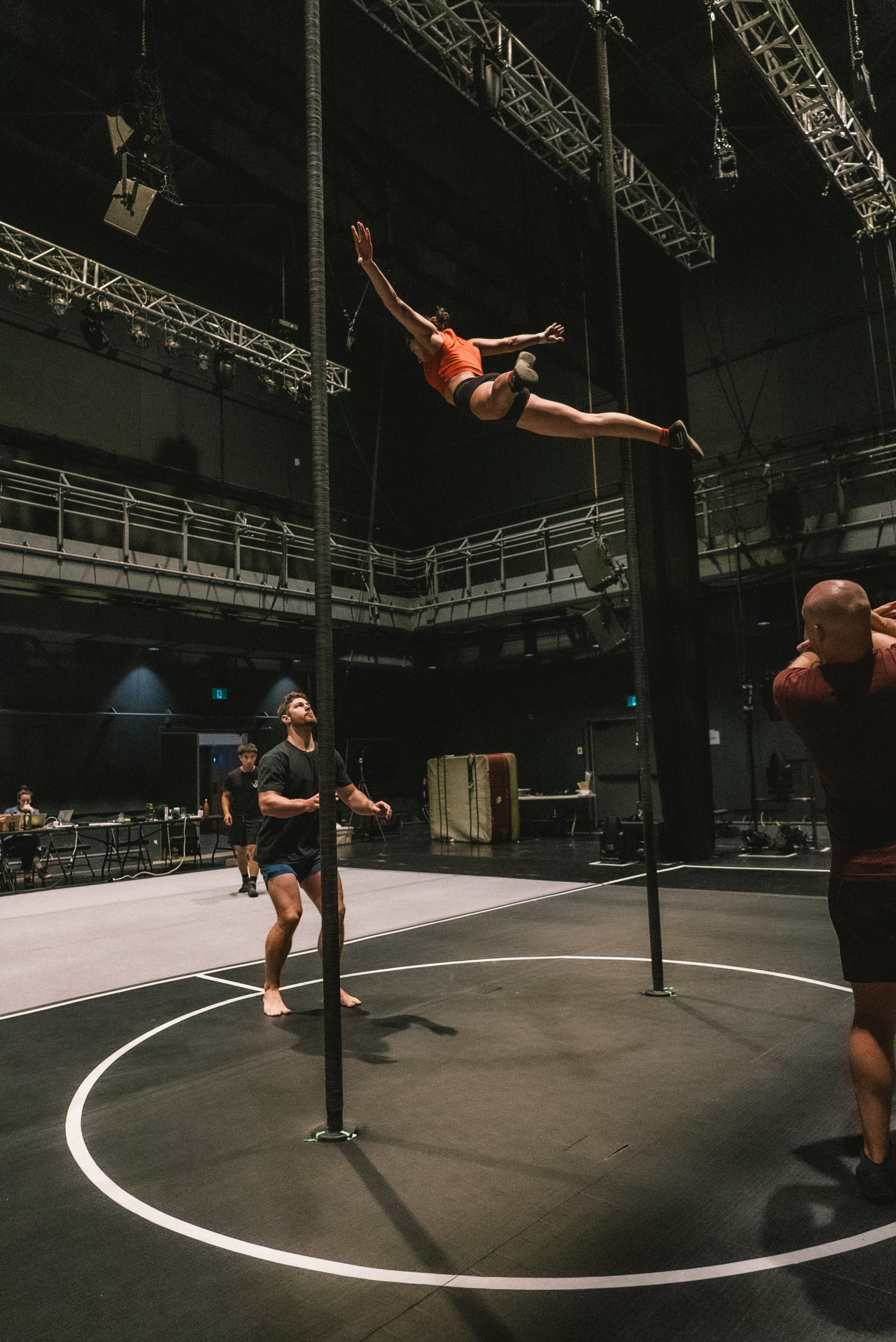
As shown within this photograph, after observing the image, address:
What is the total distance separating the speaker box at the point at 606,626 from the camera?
12.1 meters

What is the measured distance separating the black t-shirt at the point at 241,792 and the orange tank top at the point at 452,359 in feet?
22.4

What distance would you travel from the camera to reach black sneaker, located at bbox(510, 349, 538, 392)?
3785mm

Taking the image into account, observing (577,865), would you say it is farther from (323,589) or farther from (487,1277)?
(487,1277)

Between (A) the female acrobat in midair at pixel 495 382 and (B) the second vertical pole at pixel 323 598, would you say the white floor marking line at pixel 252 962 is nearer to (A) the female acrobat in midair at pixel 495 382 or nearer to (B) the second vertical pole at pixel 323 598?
(B) the second vertical pole at pixel 323 598

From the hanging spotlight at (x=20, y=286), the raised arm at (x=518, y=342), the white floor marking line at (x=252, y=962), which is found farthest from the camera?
the hanging spotlight at (x=20, y=286)

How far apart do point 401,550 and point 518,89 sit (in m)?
10.7

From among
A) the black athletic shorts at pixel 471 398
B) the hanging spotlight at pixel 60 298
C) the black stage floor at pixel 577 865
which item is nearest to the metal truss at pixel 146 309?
the hanging spotlight at pixel 60 298

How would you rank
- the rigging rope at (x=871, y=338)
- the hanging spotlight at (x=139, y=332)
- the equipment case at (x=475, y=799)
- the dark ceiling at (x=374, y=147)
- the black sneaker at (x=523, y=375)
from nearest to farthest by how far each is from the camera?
the black sneaker at (x=523, y=375) < the dark ceiling at (x=374, y=147) < the hanging spotlight at (x=139, y=332) < the rigging rope at (x=871, y=338) < the equipment case at (x=475, y=799)

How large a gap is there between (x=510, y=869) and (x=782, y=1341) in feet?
33.1

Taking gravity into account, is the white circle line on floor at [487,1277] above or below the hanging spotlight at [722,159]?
below

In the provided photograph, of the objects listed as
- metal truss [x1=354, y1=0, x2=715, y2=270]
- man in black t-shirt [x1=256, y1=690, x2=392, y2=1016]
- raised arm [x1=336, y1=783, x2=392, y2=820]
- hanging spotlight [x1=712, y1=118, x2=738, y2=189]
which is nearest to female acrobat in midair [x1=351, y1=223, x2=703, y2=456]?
man in black t-shirt [x1=256, y1=690, x2=392, y2=1016]

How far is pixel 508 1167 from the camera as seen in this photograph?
2.79 m

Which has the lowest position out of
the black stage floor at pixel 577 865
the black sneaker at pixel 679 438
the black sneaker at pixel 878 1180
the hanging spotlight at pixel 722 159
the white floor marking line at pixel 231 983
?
the black stage floor at pixel 577 865

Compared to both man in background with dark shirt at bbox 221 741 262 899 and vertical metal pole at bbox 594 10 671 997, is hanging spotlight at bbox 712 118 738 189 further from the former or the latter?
man in background with dark shirt at bbox 221 741 262 899
